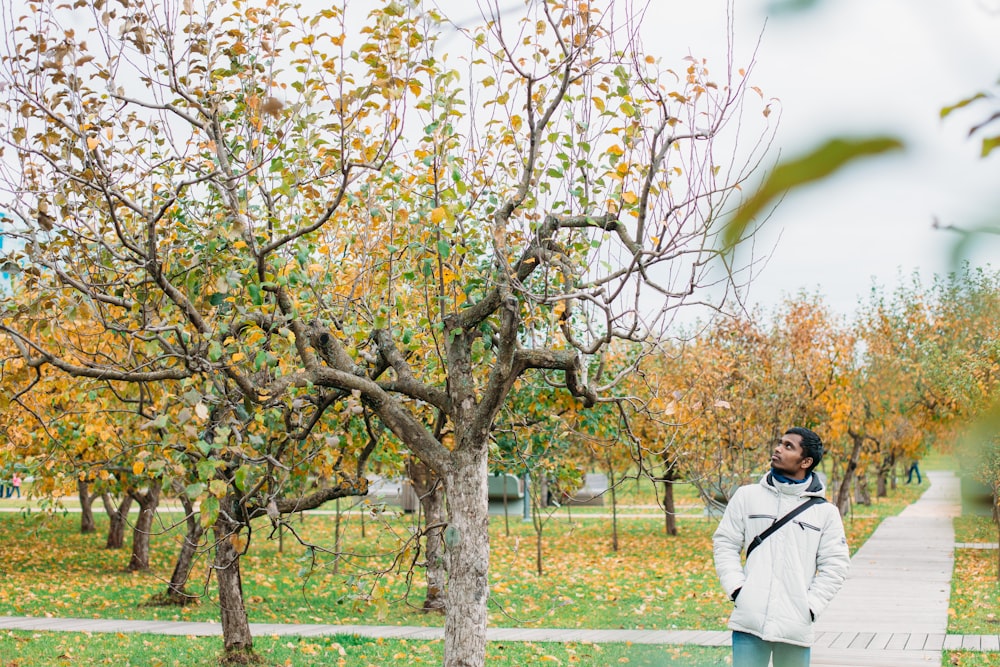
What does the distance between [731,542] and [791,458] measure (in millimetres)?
578

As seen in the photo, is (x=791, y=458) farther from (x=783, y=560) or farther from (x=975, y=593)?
(x=975, y=593)

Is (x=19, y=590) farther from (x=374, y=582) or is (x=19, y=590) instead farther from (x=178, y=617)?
(x=374, y=582)

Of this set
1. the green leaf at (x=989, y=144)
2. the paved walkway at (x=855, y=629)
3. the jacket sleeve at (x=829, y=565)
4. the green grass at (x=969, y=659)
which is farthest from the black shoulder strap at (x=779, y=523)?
the green leaf at (x=989, y=144)

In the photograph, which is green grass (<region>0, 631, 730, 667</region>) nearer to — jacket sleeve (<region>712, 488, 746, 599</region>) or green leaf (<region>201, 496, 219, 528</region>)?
jacket sleeve (<region>712, 488, 746, 599</region>)

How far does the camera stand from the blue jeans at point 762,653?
17.8ft

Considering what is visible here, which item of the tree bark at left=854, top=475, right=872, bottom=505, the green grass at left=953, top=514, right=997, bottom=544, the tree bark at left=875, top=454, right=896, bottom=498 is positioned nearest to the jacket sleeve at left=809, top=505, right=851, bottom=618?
the green grass at left=953, top=514, right=997, bottom=544

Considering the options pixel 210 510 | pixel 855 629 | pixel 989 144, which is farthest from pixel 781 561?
pixel 855 629

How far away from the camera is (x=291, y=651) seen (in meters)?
10.9

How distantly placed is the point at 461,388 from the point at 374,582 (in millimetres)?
1258

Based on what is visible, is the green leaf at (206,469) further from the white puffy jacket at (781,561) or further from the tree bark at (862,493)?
the tree bark at (862,493)

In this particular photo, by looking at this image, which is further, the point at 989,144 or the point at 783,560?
the point at 783,560

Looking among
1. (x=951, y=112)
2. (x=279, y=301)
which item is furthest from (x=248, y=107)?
(x=951, y=112)

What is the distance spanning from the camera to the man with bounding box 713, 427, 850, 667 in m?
5.39

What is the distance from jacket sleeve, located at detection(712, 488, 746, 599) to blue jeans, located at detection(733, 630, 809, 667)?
0.82 feet
